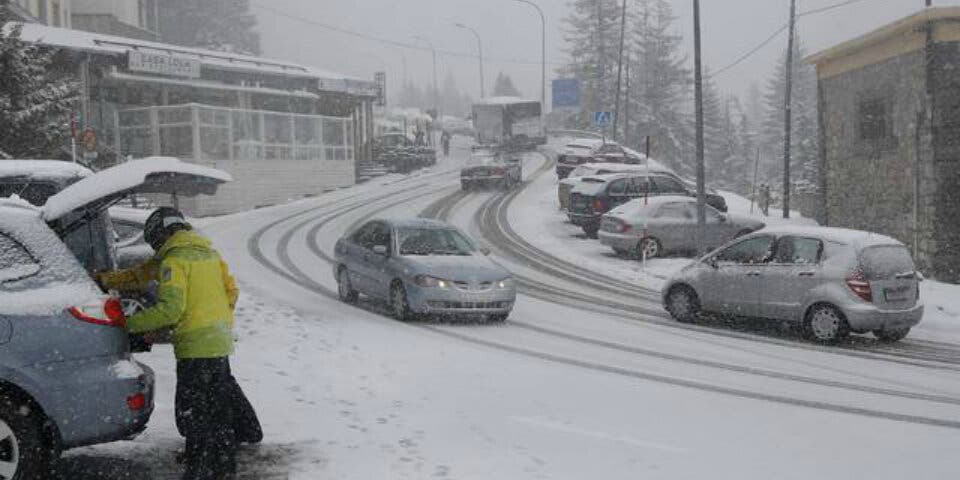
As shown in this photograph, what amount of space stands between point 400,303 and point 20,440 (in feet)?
29.8

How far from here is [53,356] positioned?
523 cm

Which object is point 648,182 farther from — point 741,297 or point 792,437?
point 792,437

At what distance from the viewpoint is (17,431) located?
516 cm

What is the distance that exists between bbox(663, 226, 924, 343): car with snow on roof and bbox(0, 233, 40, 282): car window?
10707 millimetres

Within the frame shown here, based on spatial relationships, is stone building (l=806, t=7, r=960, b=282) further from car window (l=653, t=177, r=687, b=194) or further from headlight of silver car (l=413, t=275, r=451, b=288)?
headlight of silver car (l=413, t=275, r=451, b=288)

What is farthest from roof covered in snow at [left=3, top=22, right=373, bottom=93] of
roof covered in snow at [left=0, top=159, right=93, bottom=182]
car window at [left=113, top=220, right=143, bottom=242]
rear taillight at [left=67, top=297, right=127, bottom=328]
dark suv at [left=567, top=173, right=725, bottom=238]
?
rear taillight at [left=67, top=297, right=127, bottom=328]

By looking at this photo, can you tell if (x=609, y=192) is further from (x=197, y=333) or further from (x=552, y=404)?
(x=197, y=333)

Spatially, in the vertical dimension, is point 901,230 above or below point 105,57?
below

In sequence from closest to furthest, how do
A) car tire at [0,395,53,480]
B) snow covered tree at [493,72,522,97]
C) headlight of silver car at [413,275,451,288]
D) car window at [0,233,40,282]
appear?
1. car tire at [0,395,53,480]
2. car window at [0,233,40,282]
3. headlight of silver car at [413,275,451,288]
4. snow covered tree at [493,72,522,97]

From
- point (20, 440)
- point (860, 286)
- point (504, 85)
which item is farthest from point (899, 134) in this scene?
point (504, 85)

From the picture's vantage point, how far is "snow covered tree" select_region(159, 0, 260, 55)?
9062 cm

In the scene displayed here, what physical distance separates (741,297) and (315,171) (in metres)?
30.6

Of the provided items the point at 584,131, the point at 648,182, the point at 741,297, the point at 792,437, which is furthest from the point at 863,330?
the point at 584,131

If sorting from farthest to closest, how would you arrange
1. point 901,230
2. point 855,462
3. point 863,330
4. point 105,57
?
point 105,57
point 901,230
point 863,330
point 855,462
